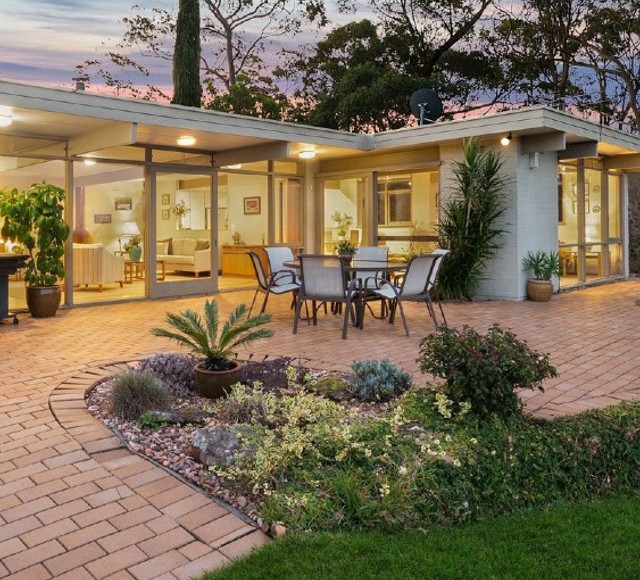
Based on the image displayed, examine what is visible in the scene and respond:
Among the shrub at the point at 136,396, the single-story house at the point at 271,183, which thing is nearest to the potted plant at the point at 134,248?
the single-story house at the point at 271,183

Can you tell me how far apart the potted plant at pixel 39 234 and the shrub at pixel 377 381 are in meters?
5.53

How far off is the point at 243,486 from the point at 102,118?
6.42 m

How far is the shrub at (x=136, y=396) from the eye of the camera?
3805mm

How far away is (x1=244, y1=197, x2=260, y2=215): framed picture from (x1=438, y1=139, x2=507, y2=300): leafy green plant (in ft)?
12.5

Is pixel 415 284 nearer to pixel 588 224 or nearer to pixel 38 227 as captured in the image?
pixel 38 227

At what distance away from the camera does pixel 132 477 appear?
9.82 feet

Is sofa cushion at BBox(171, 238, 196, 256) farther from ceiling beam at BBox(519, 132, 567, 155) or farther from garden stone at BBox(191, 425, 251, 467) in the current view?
garden stone at BBox(191, 425, 251, 467)

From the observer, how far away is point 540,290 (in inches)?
400

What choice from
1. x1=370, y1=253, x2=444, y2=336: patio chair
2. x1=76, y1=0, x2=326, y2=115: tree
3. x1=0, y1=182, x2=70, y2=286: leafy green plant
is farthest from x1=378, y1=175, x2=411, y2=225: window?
x1=76, y1=0, x2=326, y2=115: tree

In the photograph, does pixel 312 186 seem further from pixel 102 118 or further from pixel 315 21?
pixel 315 21

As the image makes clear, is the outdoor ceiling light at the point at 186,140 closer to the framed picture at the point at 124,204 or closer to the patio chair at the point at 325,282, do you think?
the framed picture at the point at 124,204

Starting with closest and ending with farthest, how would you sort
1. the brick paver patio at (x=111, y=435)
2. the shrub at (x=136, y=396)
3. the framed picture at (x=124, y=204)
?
the brick paver patio at (x=111, y=435) < the shrub at (x=136, y=396) < the framed picture at (x=124, y=204)

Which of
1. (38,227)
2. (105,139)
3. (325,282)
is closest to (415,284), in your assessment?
(325,282)

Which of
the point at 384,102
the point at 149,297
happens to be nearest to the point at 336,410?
the point at 149,297
